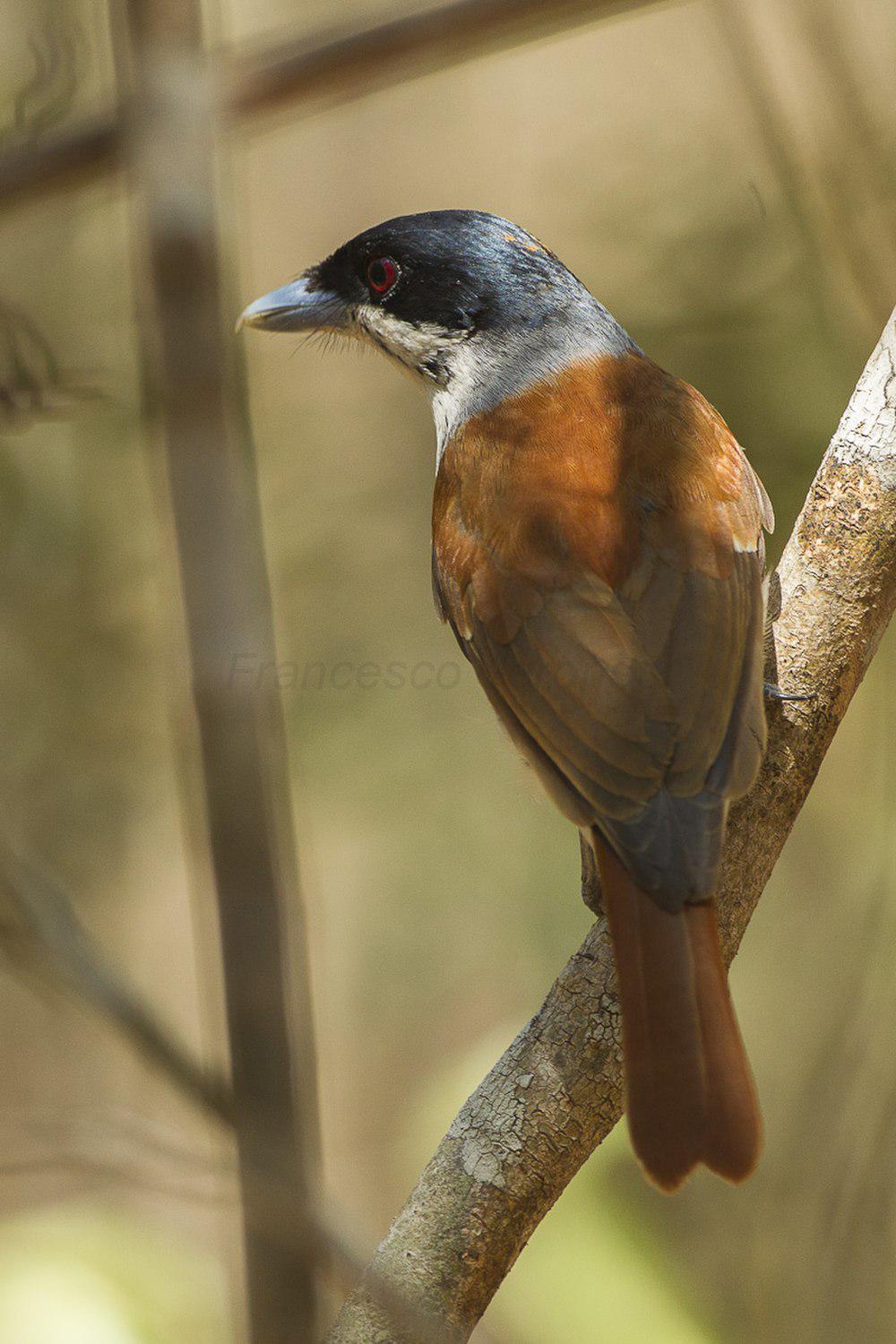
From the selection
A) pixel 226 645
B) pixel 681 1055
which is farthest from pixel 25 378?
pixel 226 645

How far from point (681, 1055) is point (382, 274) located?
217cm

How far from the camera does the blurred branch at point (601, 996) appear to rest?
6.56ft

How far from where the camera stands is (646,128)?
477 centimetres

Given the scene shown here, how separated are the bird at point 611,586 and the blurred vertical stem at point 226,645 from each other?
137 centimetres

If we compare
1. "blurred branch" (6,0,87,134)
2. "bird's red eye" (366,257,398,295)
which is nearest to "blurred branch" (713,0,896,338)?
"bird's red eye" (366,257,398,295)

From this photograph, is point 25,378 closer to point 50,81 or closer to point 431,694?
point 50,81

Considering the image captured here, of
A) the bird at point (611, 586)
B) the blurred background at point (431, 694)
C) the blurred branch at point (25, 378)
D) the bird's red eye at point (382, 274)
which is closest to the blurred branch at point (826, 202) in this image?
the blurred background at point (431, 694)

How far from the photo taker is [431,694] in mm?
4637

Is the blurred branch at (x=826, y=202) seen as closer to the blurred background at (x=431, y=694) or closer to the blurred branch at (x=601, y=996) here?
the blurred background at (x=431, y=694)

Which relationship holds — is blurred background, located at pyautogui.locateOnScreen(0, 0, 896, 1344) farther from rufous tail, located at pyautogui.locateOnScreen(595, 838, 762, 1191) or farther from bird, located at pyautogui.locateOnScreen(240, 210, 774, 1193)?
rufous tail, located at pyautogui.locateOnScreen(595, 838, 762, 1191)

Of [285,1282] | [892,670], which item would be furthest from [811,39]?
[285,1282]

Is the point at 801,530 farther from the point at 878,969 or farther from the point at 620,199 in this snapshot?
the point at 620,199

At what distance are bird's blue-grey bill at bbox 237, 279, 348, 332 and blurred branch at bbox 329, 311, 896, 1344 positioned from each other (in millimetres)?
1561

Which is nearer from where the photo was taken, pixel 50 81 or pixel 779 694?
pixel 50 81
